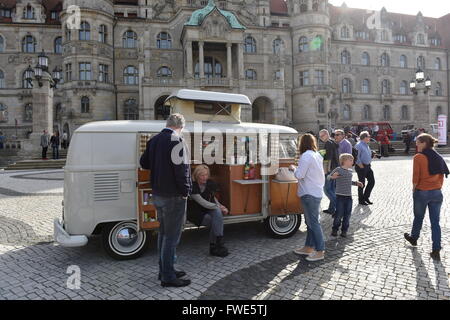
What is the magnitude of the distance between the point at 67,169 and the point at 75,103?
32.4 m

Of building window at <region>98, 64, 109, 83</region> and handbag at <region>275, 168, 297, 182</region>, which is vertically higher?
building window at <region>98, 64, 109, 83</region>

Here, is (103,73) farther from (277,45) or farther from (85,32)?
(277,45)

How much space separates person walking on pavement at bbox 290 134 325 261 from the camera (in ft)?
15.8

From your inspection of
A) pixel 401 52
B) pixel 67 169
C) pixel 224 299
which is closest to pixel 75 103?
pixel 67 169

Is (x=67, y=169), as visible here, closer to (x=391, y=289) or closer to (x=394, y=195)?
(x=391, y=289)

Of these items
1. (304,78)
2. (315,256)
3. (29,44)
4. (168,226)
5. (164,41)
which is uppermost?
(29,44)

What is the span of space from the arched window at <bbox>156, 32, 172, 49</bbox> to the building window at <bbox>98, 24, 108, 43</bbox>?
5.71 meters

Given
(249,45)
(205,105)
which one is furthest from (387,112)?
(205,105)

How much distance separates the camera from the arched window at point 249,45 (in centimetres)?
3969

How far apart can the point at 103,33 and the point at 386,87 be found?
40730mm

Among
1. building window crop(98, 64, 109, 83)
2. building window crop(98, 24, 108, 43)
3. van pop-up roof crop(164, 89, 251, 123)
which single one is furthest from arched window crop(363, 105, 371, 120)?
van pop-up roof crop(164, 89, 251, 123)

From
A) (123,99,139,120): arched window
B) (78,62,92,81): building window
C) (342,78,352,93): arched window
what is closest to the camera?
(78,62,92,81): building window

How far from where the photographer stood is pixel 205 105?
6336 millimetres

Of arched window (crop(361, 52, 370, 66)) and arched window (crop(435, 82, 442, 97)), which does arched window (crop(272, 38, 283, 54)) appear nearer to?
arched window (crop(361, 52, 370, 66))
